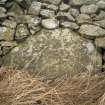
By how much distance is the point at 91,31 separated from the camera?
3.70 meters

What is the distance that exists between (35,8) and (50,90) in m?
1.11

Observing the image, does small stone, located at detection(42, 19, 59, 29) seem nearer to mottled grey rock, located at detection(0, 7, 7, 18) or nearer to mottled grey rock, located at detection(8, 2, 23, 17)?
mottled grey rock, located at detection(8, 2, 23, 17)

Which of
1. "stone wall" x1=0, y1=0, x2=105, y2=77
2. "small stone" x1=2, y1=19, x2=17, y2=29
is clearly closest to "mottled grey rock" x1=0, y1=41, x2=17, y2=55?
"stone wall" x1=0, y1=0, x2=105, y2=77

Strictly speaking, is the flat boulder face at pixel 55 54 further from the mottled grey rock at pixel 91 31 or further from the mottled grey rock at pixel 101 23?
the mottled grey rock at pixel 101 23

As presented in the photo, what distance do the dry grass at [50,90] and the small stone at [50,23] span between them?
0.65 m

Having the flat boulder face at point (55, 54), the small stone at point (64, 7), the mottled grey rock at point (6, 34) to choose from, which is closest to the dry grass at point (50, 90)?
the flat boulder face at point (55, 54)

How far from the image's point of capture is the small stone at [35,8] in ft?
12.5

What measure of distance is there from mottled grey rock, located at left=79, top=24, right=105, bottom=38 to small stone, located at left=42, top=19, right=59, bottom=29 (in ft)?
1.00

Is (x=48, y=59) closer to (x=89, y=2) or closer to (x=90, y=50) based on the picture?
(x=90, y=50)

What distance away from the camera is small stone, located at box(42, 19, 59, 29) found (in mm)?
3764

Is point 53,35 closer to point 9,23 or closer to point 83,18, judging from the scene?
point 83,18

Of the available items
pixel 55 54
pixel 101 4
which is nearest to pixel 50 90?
pixel 55 54

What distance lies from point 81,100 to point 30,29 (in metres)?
1.09

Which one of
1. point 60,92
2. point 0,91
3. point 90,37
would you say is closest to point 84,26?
point 90,37
